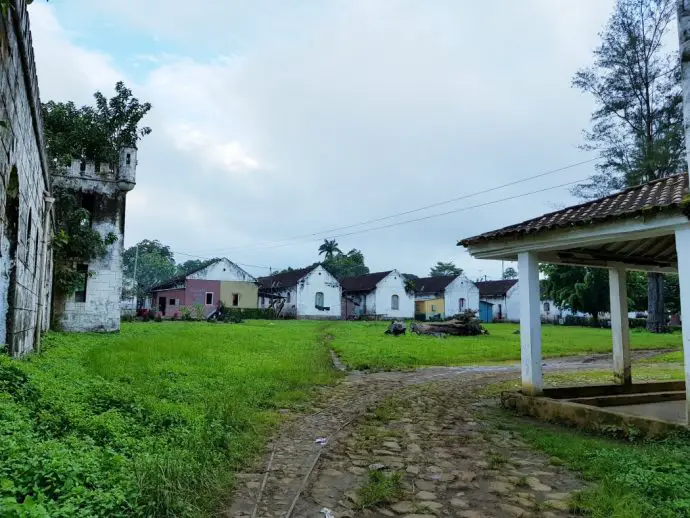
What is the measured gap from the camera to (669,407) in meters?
8.13

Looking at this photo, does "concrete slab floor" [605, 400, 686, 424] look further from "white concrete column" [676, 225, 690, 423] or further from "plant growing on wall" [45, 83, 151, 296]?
"plant growing on wall" [45, 83, 151, 296]

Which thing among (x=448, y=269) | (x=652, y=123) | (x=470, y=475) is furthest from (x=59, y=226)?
(x=448, y=269)

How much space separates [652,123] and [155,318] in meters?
34.0

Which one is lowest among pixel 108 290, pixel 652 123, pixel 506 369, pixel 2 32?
pixel 506 369

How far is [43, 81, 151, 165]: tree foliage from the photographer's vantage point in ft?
82.9

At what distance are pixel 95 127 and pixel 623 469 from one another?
27750 millimetres

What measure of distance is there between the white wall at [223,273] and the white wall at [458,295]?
20.3 m

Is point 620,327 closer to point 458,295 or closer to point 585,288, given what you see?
point 585,288

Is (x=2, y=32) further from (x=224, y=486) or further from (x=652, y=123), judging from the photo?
(x=652, y=123)

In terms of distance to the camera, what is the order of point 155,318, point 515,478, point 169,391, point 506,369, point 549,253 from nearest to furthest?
point 515,478, point 169,391, point 549,253, point 506,369, point 155,318

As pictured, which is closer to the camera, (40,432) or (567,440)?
(40,432)

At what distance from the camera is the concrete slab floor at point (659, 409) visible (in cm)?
732

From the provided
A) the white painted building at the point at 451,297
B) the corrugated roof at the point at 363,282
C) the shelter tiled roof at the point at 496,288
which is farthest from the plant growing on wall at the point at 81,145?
the shelter tiled roof at the point at 496,288

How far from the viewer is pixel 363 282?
181 ft
